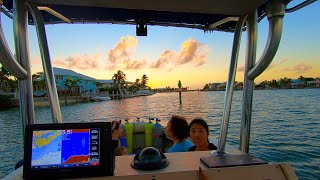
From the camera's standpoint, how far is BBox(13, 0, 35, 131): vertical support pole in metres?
1.62

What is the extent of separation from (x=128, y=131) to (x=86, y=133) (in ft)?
13.7

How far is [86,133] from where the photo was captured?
1414 millimetres

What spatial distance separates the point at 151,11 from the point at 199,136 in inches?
69.2

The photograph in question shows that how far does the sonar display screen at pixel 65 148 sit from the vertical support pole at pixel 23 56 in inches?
12.5

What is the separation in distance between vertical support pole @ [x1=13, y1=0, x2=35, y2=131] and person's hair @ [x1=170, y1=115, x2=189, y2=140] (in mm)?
2212

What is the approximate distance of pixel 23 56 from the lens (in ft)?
5.31

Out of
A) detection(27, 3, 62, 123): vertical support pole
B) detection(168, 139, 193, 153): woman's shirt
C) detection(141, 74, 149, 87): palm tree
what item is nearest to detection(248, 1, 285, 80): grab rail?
detection(27, 3, 62, 123): vertical support pole

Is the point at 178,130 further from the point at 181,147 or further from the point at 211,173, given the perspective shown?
the point at 211,173

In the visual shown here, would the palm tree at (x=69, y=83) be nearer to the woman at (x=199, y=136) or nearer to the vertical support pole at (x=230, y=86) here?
the woman at (x=199, y=136)

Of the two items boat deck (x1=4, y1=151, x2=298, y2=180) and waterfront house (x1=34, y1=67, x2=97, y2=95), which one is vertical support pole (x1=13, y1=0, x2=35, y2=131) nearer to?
boat deck (x1=4, y1=151, x2=298, y2=180)

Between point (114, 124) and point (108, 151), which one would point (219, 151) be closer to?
point (108, 151)

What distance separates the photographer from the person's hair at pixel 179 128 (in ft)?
11.7

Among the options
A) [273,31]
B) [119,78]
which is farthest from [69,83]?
[273,31]

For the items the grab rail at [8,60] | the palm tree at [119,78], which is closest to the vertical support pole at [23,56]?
the grab rail at [8,60]
